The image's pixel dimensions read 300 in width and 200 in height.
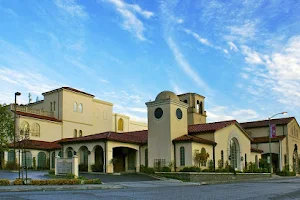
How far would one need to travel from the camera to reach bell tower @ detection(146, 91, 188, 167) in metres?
37.1

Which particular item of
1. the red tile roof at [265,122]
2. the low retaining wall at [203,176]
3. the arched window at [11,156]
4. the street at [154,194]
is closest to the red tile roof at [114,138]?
the low retaining wall at [203,176]

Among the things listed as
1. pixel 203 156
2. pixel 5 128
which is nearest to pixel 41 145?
pixel 5 128

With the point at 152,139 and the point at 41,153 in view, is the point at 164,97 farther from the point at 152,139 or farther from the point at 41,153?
the point at 41,153

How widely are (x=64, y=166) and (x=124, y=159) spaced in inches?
476

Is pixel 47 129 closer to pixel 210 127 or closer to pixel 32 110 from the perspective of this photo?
pixel 32 110

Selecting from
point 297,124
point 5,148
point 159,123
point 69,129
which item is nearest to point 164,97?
point 159,123

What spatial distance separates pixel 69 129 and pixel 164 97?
77.6 ft

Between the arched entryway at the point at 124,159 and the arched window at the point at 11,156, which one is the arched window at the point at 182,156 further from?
the arched window at the point at 11,156

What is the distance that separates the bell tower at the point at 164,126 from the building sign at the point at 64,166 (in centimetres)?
1039

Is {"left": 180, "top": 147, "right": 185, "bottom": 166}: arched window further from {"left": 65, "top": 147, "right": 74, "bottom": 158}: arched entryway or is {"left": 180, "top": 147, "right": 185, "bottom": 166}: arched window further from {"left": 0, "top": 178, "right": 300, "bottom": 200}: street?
{"left": 0, "top": 178, "right": 300, "bottom": 200}: street

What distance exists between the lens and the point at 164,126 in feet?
123

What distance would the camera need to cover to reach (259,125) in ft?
197

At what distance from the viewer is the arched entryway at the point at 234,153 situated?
1698 inches

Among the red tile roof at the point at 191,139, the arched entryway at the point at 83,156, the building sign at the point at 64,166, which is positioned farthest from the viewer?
the arched entryway at the point at 83,156
